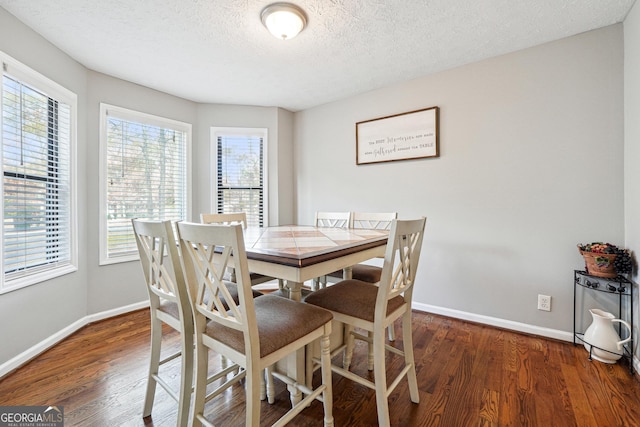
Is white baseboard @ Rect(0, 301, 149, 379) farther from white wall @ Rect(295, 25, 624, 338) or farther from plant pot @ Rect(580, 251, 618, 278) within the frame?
plant pot @ Rect(580, 251, 618, 278)

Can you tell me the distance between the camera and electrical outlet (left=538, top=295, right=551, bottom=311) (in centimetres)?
221

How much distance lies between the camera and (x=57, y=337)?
219cm

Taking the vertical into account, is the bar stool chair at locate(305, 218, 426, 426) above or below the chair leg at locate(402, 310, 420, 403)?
above

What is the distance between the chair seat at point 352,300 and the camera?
4.54 feet

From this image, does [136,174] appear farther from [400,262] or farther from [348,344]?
[400,262]

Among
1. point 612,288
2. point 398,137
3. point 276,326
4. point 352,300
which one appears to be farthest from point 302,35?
point 612,288

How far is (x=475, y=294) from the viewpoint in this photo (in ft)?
8.26

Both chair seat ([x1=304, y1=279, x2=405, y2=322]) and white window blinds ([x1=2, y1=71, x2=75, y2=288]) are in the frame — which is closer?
chair seat ([x1=304, y1=279, x2=405, y2=322])

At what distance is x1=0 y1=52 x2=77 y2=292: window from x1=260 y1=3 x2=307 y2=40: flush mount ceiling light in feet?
5.64

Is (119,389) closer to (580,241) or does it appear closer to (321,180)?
(321,180)

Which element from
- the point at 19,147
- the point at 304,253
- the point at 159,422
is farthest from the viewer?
the point at 19,147

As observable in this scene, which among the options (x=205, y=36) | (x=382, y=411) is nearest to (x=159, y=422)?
(x=382, y=411)

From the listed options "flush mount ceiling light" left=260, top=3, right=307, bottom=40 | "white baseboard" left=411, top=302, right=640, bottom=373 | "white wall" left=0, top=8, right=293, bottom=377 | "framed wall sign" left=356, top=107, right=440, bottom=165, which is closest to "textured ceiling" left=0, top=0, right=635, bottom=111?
"flush mount ceiling light" left=260, top=3, right=307, bottom=40

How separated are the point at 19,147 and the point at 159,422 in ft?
6.80
